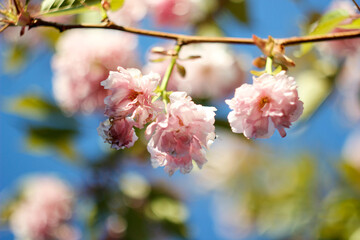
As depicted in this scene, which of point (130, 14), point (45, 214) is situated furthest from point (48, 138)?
point (130, 14)

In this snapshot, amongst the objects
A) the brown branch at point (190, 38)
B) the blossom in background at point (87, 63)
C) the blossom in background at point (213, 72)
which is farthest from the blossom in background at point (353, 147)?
the brown branch at point (190, 38)

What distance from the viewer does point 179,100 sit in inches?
13.9

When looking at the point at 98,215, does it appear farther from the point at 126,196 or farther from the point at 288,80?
the point at 288,80

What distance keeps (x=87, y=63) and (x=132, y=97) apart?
58 centimetres

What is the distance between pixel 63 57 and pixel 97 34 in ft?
0.32

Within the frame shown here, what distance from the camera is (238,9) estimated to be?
0.99m

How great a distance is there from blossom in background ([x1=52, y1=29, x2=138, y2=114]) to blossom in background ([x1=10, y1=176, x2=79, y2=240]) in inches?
12.8

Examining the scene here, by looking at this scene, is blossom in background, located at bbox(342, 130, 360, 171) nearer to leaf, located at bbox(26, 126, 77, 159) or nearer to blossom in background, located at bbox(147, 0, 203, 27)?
blossom in background, located at bbox(147, 0, 203, 27)

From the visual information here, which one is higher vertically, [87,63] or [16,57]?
[16,57]

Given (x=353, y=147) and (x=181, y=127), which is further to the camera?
(x=353, y=147)

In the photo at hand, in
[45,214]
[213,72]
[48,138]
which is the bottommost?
[45,214]

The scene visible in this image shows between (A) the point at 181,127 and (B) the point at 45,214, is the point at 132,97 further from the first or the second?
(B) the point at 45,214

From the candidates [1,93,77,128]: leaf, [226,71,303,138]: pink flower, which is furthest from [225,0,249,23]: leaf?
[226,71,303,138]: pink flower

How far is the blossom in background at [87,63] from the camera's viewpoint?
Result: 2.93 feet
